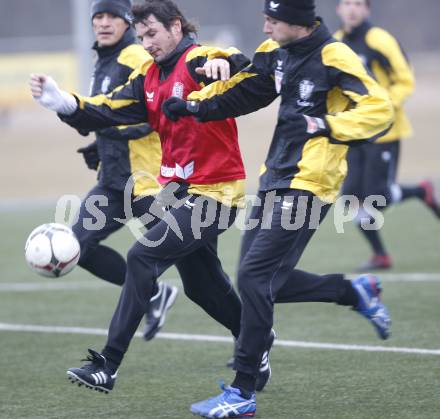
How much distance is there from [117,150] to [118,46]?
2.27ft

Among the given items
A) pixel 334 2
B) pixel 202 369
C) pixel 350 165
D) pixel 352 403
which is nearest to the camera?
pixel 352 403

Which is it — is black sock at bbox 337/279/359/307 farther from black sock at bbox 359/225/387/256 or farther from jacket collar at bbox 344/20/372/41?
jacket collar at bbox 344/20/372/41

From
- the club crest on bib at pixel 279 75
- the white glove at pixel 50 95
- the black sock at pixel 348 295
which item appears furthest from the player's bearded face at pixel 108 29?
the black sock at pixel 348 295

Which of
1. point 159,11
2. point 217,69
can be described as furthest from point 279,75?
point 159,11

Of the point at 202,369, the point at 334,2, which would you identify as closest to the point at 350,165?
the point at 202,369

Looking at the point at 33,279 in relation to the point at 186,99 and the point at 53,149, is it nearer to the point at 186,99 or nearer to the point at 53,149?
the point at 186,99

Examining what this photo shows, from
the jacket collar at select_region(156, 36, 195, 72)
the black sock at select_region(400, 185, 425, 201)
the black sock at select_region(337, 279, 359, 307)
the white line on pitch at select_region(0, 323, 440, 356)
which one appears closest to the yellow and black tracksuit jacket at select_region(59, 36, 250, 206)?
the jacket collar at select_region(156, 36, 195, 72)

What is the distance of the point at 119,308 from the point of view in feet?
18.1

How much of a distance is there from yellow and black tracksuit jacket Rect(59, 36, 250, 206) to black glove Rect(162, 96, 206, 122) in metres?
0.30

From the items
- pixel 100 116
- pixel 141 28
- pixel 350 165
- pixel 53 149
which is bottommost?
pixel 53 149

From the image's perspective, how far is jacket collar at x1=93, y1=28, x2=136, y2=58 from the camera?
7.08m

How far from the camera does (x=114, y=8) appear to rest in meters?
7.04

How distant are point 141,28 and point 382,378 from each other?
2.36 metres

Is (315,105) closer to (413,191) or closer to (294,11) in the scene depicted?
(294,11)
